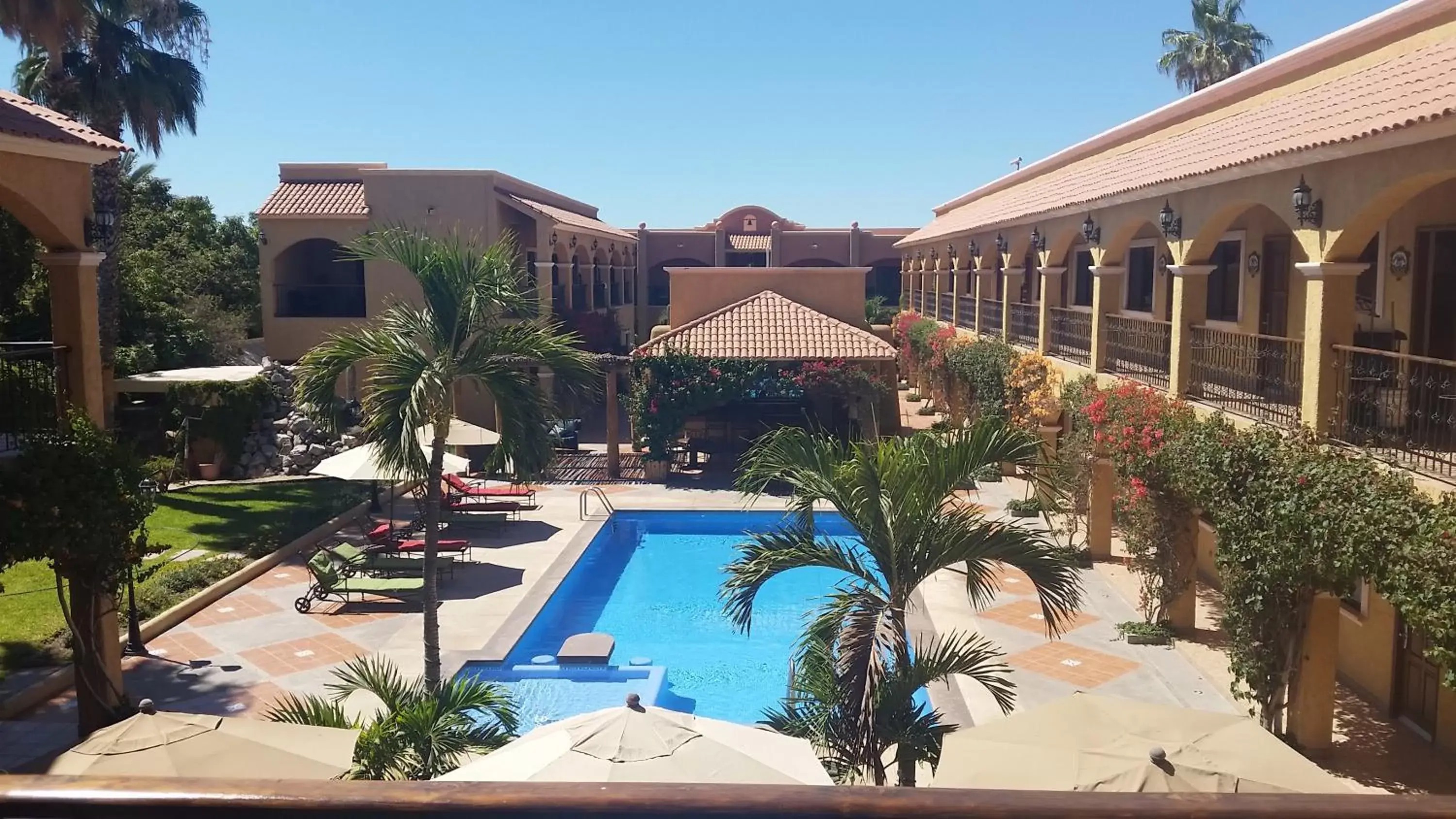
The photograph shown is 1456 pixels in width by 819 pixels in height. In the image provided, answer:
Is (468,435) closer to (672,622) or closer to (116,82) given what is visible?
(672,622)

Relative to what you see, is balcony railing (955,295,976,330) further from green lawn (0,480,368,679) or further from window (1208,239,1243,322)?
green lawn (0,480,368,679)

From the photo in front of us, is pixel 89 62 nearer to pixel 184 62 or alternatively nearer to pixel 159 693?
pixel 184 62

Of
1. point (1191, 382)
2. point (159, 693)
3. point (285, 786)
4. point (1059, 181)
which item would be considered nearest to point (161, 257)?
point (159, 693)

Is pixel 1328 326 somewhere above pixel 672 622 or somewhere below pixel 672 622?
above

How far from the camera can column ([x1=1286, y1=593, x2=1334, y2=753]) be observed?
442 inches

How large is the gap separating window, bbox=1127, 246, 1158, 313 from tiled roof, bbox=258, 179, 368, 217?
22355 mm

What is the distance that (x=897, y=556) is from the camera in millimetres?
9602

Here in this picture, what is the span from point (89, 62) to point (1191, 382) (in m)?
23.0

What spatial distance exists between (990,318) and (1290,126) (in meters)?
16.5

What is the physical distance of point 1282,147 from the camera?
39.2 ft

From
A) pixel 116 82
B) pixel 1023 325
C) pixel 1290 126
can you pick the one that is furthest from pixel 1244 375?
pixel 116 82

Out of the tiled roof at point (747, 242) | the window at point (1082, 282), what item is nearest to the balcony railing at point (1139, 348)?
the window at point (1082, 282)

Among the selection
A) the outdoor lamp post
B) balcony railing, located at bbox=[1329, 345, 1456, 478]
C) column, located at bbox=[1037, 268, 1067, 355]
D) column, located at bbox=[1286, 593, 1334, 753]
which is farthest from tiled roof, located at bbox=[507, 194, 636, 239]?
column, located at bbox=[1286, 593, 1334, 753]

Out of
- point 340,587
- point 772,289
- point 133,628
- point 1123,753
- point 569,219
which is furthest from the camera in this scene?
point 569,219
